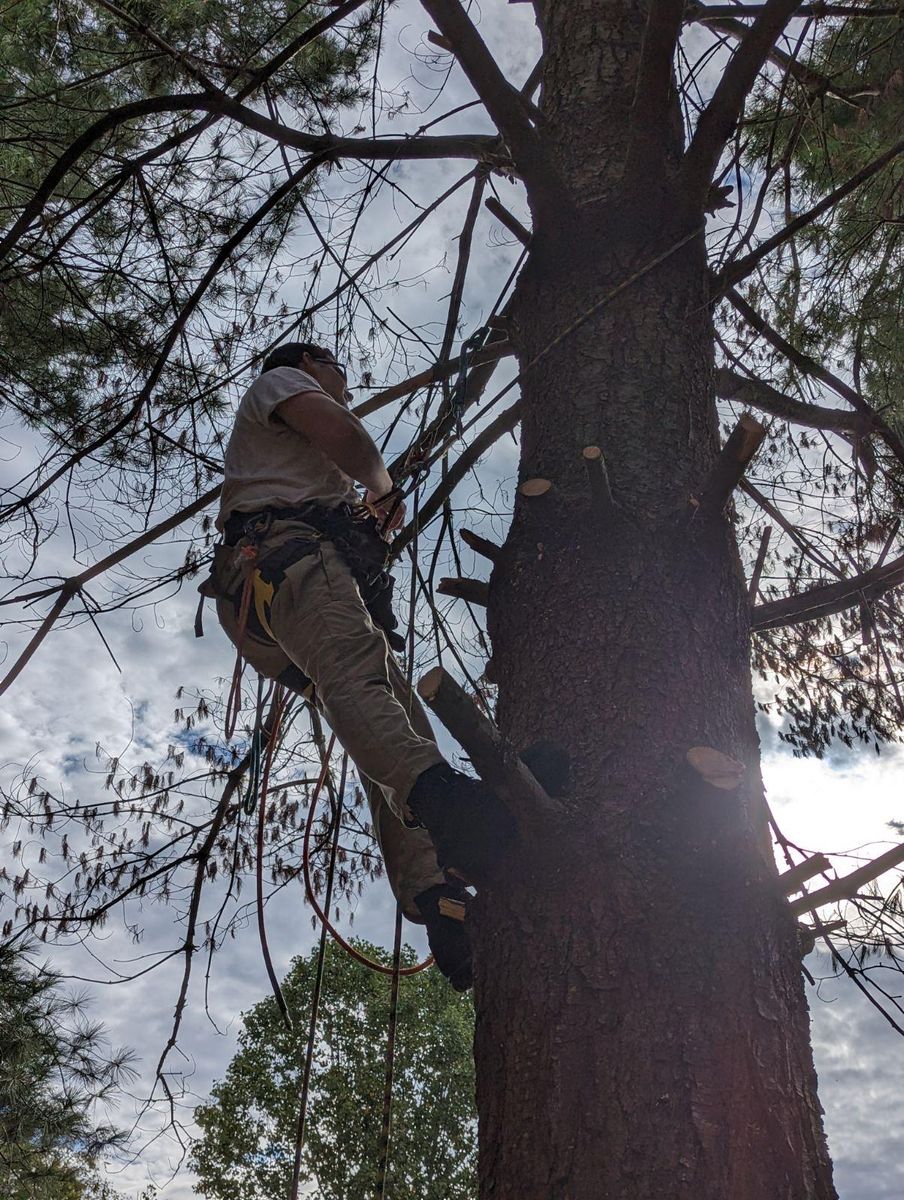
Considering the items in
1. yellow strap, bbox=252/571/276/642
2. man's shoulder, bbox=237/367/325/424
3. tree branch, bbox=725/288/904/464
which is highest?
tree branch, bbox=725/288/904/464

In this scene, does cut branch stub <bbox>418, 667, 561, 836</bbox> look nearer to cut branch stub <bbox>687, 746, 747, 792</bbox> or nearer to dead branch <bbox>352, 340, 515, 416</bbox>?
cut branch stub <bbox>687, 746, 747, 792</bbox>

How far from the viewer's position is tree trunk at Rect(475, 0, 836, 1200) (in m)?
1.27

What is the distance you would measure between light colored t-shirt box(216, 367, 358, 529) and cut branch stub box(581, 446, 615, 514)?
0.69m

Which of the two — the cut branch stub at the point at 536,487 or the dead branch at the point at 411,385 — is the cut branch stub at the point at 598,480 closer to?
the cut branch stub at the point at 536,487

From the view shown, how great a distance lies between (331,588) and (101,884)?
1760 mm

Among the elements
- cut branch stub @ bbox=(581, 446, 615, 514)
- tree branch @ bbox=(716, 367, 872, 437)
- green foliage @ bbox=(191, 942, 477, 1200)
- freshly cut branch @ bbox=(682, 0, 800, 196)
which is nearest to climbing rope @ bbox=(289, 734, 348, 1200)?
cut branch stub @ bbox=(581, 446, 615, 514)

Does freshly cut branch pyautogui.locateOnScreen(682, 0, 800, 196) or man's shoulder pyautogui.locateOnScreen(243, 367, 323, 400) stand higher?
freshly cut branch pyautogui.locateOnScreen(682, 0, 800, 196)

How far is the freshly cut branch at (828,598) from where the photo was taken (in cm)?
236

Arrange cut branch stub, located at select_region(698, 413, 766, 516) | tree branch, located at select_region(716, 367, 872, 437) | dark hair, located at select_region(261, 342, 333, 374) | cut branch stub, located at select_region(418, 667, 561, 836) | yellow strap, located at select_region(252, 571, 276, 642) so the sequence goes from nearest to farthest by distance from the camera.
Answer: cut branch stub, located at select_region(418, 667, 561, 836) < cut branch stub, located at select_region(698, 413, 766, 516) < yellow strap, located at select_region(252, 571, 276, 642) < dark hair, located at select_region(261, 342, 333, 374) < tree branch, located at select_region(716, 367, 872, 437)

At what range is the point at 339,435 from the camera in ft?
7.14

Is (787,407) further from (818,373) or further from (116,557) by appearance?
(116,557)

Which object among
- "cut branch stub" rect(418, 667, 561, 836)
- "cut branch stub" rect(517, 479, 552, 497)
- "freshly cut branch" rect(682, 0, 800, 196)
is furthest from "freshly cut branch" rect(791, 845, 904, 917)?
"freshly cut branch" rect(682, 0, 800, 196)

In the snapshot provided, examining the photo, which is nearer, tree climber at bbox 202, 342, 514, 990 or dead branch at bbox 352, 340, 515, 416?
tree climber at bbox 202, 342, 514, 990

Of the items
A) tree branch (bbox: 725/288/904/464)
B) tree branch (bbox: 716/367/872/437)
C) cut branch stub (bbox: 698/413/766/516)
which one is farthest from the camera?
tree branch (bbox: 716/367/872/437)
